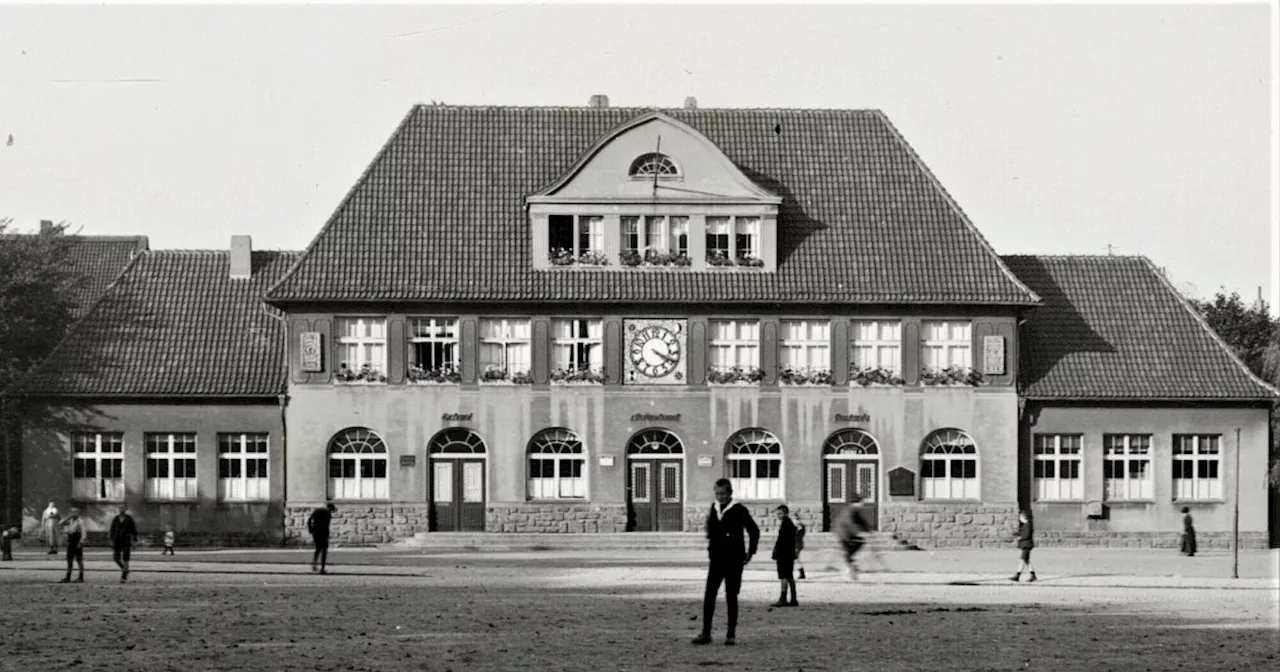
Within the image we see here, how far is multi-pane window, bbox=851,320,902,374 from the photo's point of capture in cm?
5338

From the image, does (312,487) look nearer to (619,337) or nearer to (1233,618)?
(619,337)

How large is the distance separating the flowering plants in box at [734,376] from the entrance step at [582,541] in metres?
3.77

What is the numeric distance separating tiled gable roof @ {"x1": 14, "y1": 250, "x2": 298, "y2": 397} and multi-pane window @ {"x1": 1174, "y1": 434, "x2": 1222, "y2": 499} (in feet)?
73.3

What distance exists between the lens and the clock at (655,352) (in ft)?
174

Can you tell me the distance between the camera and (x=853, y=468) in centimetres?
5347

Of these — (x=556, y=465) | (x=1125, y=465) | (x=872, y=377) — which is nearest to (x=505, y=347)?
(x=556, y=465)

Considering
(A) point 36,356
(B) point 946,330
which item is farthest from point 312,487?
(B) point 946,330

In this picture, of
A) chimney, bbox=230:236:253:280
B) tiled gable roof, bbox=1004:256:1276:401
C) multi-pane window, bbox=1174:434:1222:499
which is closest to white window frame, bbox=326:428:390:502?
chimney, bbox=230:236:253:280

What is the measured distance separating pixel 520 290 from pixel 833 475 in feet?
29.1

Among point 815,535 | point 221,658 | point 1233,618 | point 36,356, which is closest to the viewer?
point 221,658

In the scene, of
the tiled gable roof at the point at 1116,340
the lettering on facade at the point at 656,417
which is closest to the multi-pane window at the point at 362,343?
the lettering on facade at the point at 656,417

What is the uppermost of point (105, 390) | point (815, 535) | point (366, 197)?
point (366, 197)

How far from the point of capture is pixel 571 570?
41844 mm

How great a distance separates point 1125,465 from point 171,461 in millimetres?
23653
